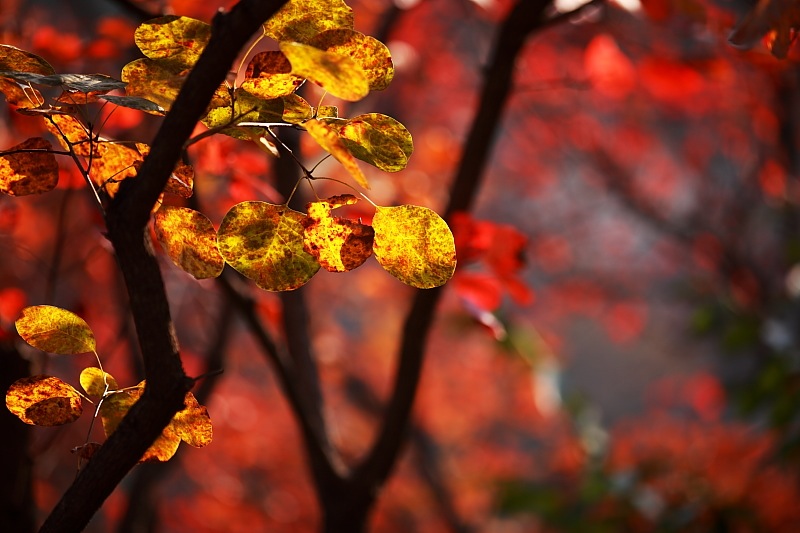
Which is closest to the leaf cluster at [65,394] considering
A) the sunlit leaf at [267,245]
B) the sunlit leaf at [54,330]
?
the sunlit leaf at [54,330]

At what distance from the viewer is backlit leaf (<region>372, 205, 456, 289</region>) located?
1.52 feet

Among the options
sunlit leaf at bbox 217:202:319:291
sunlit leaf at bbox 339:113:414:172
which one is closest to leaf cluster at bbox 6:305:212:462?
sunlit leaf at bbox 217:202:319:291

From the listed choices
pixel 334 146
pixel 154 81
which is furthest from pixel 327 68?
pixel 154 81

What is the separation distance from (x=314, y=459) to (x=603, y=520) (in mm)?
1200

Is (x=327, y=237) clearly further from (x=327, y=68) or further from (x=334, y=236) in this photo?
(x=327, y=68)

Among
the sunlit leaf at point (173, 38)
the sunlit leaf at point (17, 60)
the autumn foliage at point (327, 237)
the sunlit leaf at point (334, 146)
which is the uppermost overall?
the sunlit leaf at point (334, 146)

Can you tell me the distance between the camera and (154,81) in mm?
465

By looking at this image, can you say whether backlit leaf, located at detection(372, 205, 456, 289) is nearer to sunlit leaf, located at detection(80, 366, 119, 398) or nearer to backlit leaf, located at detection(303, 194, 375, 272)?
backlit leaf, located at detection(303, 194, 375, 272)

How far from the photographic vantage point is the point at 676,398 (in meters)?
9.36

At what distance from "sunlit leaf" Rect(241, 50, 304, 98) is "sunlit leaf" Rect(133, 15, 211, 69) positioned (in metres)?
0.05

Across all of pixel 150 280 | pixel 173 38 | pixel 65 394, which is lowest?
pixel 65 394

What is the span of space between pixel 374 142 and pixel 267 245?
0.33 feet

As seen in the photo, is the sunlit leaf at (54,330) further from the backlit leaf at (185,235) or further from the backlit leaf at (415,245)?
the backlit leaf at (415,245)

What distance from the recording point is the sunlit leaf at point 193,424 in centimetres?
50
